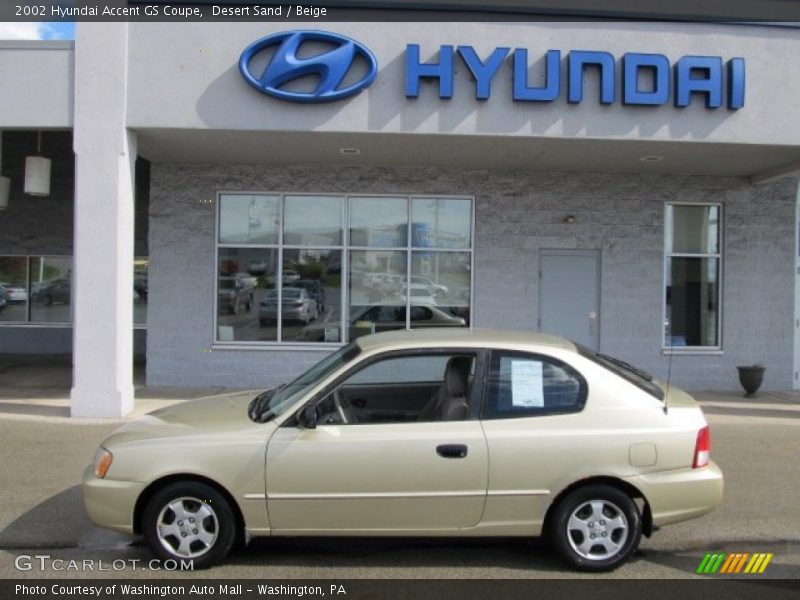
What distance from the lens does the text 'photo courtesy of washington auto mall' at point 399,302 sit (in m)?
4.57

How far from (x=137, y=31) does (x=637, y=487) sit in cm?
841

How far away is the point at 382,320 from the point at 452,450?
7580 millimetres

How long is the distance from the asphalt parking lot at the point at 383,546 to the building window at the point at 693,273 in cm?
515

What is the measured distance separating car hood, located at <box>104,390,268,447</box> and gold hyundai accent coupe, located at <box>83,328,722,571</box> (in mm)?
25

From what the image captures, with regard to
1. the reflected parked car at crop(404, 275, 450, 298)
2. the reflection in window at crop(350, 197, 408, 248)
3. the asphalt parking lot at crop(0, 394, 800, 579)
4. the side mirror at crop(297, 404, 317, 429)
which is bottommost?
the asphalt parking lot at crop(0, 394, 800, 579)

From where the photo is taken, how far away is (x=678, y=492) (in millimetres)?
4633

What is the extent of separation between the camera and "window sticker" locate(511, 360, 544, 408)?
187 inches

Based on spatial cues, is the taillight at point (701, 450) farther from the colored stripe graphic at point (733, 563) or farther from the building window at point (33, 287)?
the building window at point (33, 287)

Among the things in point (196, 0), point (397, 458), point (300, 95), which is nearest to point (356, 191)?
point (300, 95)

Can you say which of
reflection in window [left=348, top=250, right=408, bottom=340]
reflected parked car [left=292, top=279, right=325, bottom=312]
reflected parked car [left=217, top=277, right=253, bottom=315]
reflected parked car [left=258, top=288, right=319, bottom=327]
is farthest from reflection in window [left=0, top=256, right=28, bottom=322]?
reflection in window [left=348, top=250, right=408, bottom=340]

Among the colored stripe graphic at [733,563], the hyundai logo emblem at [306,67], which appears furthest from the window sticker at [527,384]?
the hyundai logo emblem at [306,67]

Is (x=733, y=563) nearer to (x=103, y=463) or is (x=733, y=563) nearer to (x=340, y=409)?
(x=340, y=409)

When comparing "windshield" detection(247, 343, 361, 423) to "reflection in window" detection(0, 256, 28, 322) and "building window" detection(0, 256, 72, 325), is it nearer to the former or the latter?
"building window" detection(0, 256, 72, 325)
